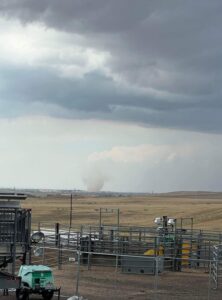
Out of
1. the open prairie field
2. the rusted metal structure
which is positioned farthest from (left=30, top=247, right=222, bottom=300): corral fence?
the open prairie field

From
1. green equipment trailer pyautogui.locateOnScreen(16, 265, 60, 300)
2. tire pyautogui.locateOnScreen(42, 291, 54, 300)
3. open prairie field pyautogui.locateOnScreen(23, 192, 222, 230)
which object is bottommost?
tire pyautogui.locateOnScreen(42, 291, 54, 300)

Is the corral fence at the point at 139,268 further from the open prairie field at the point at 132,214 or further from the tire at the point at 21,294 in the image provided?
the open prairie field at the point at 132,214

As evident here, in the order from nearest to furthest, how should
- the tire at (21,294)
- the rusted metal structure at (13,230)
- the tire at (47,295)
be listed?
the tire at (21,294)
the tire at (47,295)
the rusted metal structure at (13,230)

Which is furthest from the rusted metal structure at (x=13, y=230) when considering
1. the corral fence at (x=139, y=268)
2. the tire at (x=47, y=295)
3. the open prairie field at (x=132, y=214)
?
the open prairie field at (x=132, y=214)

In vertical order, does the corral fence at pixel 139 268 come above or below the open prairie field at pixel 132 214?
below

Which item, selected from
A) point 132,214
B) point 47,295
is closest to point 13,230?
point 47,295

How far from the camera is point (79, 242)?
1038 inches

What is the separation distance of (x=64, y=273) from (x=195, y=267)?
6233 mm

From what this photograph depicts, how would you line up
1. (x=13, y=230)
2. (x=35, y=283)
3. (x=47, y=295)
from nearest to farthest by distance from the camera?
(x=35, y=283) < (x=47, y=295) < (x=13, y=230)

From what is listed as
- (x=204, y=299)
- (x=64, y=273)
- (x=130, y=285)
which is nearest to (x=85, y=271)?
(x=64, y=273)

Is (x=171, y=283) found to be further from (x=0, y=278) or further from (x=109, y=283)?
(x=0, y=278)

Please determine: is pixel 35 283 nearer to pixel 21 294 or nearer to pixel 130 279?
pixel 21 294

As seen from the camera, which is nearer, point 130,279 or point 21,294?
point 21,294

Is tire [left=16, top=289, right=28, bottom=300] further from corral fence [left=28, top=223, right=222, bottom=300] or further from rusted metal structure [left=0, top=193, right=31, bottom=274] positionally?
corral fence [left=28, top=223, right=222, bottom=300]
